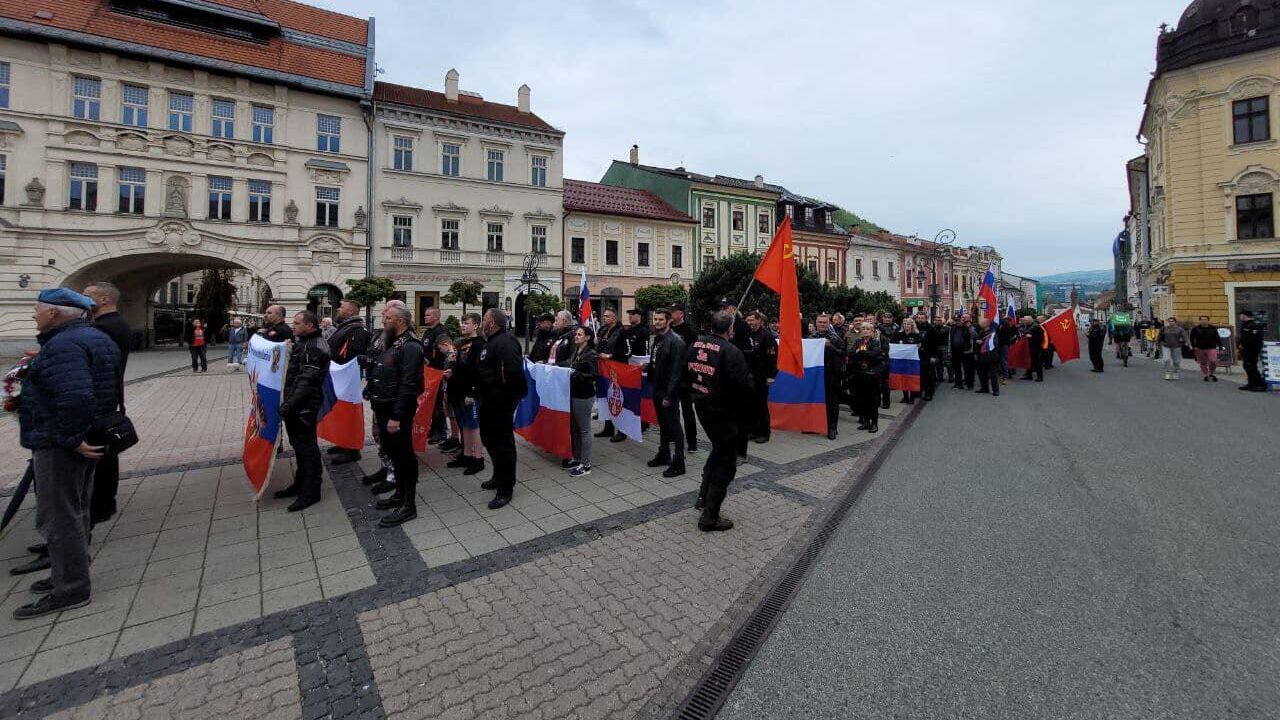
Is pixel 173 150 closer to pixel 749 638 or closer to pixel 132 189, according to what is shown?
pixel 132 189

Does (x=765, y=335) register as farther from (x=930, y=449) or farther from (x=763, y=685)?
(x=763, y=685)

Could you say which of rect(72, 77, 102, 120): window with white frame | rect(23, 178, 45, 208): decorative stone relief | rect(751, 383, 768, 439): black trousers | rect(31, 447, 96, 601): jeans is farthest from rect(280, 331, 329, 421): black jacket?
rect(72, 77, 102, 120): window with white frame

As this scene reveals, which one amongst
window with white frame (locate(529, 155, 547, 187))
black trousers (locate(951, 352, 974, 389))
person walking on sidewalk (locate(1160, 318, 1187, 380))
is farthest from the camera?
window with white frame (locate(529, 155, 547, 187))

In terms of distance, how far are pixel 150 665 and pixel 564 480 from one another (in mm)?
3706

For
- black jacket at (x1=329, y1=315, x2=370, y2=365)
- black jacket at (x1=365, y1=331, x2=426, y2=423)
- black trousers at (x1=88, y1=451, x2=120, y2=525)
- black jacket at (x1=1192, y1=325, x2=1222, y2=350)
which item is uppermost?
black jacket at (x1=1192, y1=325, x2=1222, y2=350)

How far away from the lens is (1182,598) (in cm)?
343

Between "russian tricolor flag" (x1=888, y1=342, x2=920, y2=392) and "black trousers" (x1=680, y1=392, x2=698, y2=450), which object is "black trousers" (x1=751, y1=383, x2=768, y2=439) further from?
"russian tricolor flag" (x1=888, y1=342, x2=920, y2=392)

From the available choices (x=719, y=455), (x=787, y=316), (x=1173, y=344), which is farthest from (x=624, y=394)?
(x=1173, y=344)

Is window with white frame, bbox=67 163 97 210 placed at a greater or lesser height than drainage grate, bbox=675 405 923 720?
greater

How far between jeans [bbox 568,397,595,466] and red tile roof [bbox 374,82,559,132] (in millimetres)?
29508

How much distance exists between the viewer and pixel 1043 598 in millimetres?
3477

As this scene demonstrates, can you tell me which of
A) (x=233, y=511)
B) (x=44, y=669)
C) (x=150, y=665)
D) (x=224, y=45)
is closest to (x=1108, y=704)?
(x=150, y=665)

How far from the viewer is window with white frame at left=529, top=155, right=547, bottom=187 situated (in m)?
33.1

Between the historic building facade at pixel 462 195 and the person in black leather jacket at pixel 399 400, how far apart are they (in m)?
23.9
